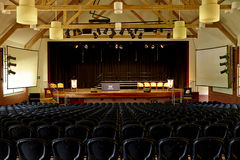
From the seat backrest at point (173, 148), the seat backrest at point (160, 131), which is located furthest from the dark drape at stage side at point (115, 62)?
the seat backrest at point (173, 148)

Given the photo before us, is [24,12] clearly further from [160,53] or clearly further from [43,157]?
[160,53]

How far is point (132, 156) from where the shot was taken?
3705 millimetres

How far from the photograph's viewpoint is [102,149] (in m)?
3.72

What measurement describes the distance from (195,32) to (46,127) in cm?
1907

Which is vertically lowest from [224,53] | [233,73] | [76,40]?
[233,73]

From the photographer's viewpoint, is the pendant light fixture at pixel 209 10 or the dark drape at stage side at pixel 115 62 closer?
the pendant light fixture at pixel 209 10

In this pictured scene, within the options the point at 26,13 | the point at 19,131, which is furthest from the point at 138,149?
the point at 26,13

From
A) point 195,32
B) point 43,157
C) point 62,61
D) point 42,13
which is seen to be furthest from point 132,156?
point 62,61

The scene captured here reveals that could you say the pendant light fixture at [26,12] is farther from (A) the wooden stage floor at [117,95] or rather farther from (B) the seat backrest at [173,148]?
(A) the wooden stage floor at [117,95]

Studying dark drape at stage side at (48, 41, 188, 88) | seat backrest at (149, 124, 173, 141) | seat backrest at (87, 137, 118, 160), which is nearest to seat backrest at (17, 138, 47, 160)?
seat backrest at (87, 137, 118, 160)

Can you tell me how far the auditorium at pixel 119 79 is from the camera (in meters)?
3.76

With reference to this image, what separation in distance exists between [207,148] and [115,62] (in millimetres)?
22258

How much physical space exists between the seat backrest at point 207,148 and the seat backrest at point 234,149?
0.19 meters

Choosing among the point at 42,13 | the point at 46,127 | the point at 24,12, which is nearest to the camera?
the point at 46,127
